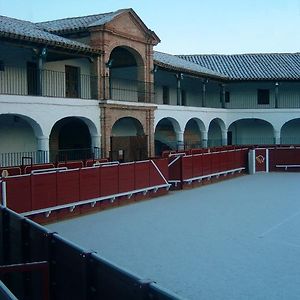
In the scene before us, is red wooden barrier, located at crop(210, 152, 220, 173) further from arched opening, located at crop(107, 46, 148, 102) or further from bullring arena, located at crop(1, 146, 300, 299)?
arched opening, located at crop(107, 46, 148, 102)

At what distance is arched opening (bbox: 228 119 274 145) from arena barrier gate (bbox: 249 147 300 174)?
23.8 ft

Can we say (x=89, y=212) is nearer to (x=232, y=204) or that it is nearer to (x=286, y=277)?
(x=232, y=204)

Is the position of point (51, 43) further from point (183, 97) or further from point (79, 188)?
point (183, 97)

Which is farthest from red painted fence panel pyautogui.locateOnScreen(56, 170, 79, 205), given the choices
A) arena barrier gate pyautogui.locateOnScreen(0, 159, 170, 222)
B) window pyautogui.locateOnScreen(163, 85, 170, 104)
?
window pyautogui.locateOnScreen(163, 85, 170, 104)

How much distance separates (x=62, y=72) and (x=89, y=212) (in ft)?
28.0

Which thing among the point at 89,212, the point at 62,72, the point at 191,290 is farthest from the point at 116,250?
the point at 62,72

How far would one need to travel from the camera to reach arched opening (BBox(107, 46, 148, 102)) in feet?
84.2

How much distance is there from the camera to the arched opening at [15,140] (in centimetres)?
2088

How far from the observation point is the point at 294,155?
30562 millimetres

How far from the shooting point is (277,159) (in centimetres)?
3083

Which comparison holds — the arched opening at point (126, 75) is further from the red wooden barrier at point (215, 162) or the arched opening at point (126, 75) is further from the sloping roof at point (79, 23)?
the red wooden barrier at point (215, 162)

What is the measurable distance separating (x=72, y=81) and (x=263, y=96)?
62.9ft

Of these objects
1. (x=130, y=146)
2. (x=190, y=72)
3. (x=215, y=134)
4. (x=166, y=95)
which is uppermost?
(x=190, y=72)

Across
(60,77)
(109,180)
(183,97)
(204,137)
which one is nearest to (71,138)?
(60,77)
